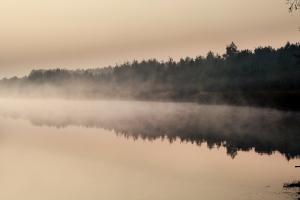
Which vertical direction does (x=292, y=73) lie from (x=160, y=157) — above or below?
above

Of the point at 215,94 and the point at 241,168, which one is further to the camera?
the point at 215,94

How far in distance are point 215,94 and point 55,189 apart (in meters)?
127

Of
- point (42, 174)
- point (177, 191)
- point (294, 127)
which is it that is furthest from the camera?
point (294, 127)

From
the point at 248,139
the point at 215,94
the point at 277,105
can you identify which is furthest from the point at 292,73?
the point at 248,139

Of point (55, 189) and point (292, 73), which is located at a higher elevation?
point (292, 73)

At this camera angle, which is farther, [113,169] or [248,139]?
[248,139]

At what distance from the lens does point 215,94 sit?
152 meters

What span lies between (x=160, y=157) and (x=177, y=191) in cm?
1370

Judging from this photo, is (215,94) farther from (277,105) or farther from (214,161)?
(214,161)

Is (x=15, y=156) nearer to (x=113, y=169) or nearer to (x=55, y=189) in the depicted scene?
(x=113, y=169)

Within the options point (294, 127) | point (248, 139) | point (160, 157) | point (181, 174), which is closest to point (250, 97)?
point (294, 127)

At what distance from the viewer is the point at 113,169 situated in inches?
1316

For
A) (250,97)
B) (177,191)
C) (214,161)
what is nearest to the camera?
(177,191)

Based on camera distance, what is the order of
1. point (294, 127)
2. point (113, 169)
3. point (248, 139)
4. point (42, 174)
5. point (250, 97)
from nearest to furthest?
point (42, 174) → point (113, 169) → point (248, 139) → point (294, 127) → point (250, 97)
